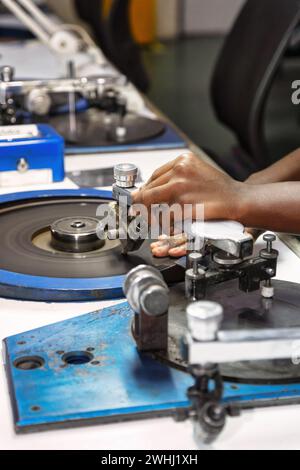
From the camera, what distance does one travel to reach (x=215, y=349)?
748mm

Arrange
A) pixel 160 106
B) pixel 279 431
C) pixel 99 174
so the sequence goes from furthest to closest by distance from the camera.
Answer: pixel 160 106 → pixel 99 174 → pixel 279 431

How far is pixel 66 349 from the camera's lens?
0.96 m

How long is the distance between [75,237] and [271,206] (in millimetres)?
328

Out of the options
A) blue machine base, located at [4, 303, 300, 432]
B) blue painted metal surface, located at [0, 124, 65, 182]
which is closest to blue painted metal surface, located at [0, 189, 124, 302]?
blue machine base, located at [4, 303, 300, 432]

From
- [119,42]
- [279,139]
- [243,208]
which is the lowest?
[279,139]

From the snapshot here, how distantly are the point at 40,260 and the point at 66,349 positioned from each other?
0.25 m

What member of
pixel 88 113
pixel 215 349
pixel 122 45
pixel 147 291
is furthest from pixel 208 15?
pixel 215 349

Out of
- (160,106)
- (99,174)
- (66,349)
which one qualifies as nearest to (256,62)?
(99,174)

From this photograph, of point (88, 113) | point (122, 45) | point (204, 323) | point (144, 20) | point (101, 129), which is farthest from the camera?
point (144, 20)

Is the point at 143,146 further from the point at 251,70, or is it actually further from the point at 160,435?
the point at 160,435

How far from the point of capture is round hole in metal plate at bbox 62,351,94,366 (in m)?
0.95

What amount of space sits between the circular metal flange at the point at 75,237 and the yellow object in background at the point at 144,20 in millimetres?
6749

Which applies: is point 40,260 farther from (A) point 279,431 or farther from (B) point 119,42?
(B) point 119,42

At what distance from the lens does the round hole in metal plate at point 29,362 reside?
94cm
